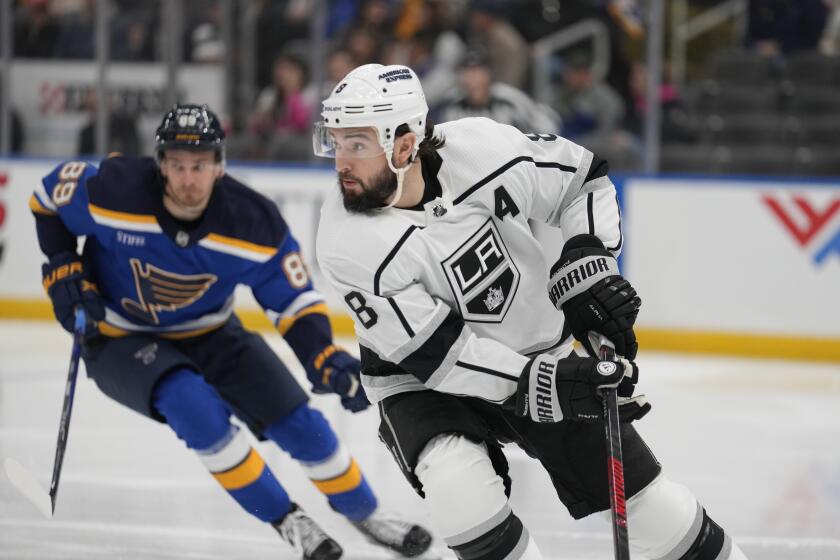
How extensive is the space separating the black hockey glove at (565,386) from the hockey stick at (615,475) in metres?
0.02

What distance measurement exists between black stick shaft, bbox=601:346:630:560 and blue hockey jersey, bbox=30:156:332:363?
107 centimetres

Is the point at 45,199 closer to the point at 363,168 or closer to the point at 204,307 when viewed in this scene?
the point at 204,307

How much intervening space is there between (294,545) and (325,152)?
1.12 meters

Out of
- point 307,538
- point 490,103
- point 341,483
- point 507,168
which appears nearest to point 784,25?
point 490,103

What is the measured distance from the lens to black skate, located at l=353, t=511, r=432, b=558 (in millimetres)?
3404

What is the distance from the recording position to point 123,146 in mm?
7184

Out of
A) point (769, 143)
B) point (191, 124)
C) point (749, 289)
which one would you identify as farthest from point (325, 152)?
point (769, 143)

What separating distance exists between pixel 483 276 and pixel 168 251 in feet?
3.58

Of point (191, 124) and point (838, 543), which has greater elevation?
point (191, 124)

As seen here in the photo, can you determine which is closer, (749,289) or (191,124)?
(191,124)

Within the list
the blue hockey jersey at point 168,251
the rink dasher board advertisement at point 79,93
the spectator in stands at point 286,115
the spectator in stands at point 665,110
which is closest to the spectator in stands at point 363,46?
the spectator in stands at point 286,115

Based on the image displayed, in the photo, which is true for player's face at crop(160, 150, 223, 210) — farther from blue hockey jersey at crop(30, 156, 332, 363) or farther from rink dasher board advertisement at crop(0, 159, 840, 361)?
rink dasher board advertisement at crop(0, 159, 840, 361)

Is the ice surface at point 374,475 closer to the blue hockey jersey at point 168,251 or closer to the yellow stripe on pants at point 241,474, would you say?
the yellow stripe on pants at point 241,474

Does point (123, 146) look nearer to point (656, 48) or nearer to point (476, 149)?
point (656, 48)
